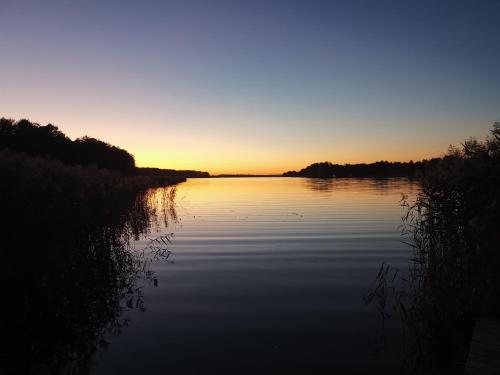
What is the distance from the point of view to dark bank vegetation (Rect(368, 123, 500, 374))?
8.91 metres

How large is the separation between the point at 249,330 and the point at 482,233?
608 cm

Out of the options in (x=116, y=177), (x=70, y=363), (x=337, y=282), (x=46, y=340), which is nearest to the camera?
(x=70, y=363)

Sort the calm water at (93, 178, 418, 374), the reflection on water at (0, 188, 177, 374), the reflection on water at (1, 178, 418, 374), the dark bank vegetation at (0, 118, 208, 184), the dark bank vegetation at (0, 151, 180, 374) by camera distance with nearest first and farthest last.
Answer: the calm water at (93, 178, 418, 374), the reflection on water at (1, 178, 418, 374), the reflection on water at (0, 188, 177, 374), the dark bank vegetation at (0, 151, 180, 374), the dark bank vegetation at (0, 118, 208, 184)

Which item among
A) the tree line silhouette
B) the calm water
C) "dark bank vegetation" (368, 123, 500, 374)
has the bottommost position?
the calm water

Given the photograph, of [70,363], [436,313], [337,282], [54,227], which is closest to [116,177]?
[54,227]

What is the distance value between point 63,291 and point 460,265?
1155 centimetres

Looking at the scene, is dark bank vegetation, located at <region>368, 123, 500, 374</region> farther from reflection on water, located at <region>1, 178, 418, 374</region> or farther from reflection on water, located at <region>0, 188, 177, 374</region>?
reflection on water, located at <region>0, 188, 177, 374</region>

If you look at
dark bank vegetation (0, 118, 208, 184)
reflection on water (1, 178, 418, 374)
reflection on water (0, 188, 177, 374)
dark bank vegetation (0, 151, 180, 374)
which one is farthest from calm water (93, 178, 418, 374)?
dark bank vegetation (0, 118, 208, 184)

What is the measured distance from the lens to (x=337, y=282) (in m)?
14.1

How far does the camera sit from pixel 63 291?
1234 centimetres

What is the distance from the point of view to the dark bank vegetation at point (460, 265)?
8.91 metres

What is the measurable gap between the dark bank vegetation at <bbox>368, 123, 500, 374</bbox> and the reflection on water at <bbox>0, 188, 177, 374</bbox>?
7.65 metres

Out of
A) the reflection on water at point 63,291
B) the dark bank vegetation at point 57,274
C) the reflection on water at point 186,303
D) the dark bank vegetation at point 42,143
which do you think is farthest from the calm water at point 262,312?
the dark bank vegetation at point 42,143

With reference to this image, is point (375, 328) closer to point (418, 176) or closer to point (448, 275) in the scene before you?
point (448, 275)
